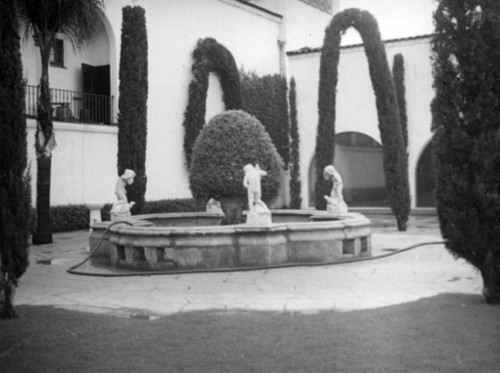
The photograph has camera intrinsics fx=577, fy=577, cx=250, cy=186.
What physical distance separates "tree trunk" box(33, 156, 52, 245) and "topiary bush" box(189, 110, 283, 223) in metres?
3.96

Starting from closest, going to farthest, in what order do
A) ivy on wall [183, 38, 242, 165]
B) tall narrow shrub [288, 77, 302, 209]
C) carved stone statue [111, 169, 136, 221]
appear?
carved stone statue [111, 169, 136, 221] < ivy on wall [183, 38, 242, 165] < tall narrow shrub [288, 77, 302, 209]

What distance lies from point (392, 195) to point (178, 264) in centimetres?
874

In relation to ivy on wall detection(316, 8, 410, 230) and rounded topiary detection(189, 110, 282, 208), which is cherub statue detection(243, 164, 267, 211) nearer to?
rounded topiary detection(189, 110, 282, 208)

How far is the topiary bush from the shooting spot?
11.6 m

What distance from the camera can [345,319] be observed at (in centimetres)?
571

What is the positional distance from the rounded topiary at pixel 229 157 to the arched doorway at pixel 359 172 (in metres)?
13.6

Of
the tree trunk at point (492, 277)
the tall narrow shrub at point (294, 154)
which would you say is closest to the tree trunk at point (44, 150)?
the tree trunk at point (492, 277)

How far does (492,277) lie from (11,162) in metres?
5.18

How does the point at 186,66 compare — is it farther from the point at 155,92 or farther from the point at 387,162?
the point at 387,162

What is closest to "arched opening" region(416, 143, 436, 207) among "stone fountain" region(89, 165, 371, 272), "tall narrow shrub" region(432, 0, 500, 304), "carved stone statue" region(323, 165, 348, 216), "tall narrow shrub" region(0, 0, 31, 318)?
"carved stone statue" region(323, 165, 348, 216)

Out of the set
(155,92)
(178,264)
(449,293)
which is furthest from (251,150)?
(155,92)

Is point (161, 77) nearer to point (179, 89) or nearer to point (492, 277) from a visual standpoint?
point (179, 89)

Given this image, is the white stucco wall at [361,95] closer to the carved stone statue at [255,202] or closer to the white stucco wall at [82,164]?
the white stucco wall at [82,164]

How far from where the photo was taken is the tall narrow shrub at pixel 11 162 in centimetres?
567
